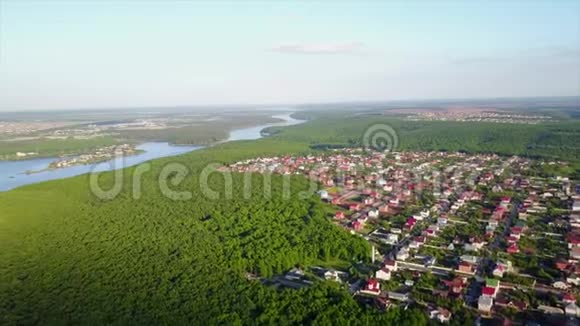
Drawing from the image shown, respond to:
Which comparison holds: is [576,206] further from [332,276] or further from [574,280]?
[332,276]

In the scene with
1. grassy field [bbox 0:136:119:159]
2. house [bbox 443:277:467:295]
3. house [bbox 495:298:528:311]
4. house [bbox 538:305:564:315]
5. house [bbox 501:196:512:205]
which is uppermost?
grassy field [bbox 0:136:119:159]

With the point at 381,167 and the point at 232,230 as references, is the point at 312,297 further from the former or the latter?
the point at 381,167

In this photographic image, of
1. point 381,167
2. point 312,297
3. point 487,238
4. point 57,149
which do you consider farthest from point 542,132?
point 57,149

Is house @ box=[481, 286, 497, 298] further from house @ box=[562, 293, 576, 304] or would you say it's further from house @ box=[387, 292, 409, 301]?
house @ box=[387, 292, 409, 301]

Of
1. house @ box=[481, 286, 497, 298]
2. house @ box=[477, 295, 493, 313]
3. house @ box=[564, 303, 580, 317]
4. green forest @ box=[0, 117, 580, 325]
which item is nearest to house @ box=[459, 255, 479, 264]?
A: house @ box=[481, 286, 497, 298]

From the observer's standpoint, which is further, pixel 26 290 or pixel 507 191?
pixel 507 191

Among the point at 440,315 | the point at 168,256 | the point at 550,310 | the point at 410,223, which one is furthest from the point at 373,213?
the point at 168,256

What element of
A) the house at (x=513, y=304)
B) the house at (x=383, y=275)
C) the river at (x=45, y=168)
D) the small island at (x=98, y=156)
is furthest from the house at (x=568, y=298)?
the small island at (x=98, y=156)
